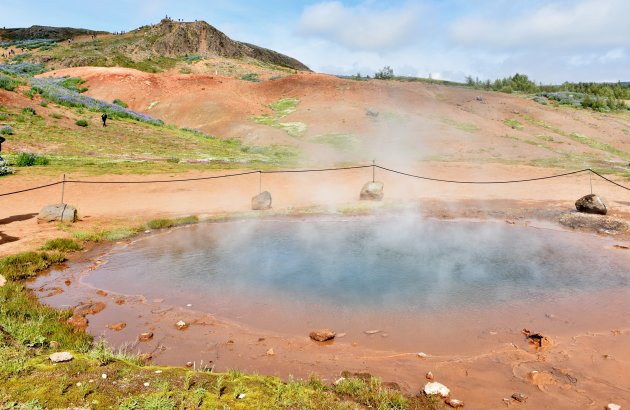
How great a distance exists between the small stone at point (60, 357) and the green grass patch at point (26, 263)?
5286 millimetres

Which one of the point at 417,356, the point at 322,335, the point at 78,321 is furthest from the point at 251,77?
the point at 417,356

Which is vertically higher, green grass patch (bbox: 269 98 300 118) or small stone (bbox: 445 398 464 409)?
green grass patch (bbox: 269 98 300 118)

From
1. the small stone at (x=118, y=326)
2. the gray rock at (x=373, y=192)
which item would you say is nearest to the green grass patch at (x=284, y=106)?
the gray rock at (x=373, y=192)

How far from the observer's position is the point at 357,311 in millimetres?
7641

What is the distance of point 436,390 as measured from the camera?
524 centimetres

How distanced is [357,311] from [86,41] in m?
89.8

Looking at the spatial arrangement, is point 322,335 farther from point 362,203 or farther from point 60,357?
point 362,203

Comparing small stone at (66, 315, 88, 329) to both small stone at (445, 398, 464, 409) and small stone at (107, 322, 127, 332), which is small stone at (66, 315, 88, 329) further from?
small stone at (445, 398, 464, 409)

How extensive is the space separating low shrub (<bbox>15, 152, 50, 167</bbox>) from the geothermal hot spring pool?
13862 millimetres

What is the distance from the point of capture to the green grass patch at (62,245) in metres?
11.2

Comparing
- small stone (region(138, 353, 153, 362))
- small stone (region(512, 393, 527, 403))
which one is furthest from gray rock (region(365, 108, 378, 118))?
small stone (region(512, 393, 527, 403))

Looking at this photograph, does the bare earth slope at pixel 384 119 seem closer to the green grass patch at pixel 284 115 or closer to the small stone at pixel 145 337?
the green grass patch at pixel 284 115

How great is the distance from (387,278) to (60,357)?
20.6 feet

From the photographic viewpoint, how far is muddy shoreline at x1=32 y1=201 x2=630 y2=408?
5445 millimetres
